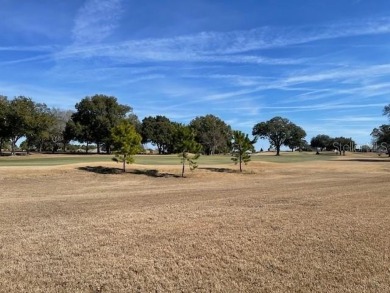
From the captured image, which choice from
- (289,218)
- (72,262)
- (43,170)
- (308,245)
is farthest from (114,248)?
(43,170)

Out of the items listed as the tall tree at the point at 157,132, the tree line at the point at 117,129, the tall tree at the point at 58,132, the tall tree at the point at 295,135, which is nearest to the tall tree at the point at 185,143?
the tree line at the point at 117,129

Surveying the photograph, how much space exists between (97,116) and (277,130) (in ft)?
175

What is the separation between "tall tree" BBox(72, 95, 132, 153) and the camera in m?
84.6

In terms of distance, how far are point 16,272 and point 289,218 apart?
6775 mm

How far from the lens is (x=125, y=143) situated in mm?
34094

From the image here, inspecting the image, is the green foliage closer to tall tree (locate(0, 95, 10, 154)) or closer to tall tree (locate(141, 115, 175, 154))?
tall tree (locate(0, 95, 10, 154))

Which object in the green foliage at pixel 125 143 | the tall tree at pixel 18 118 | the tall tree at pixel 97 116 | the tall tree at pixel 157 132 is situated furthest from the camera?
the tall tree at pixel 157 132

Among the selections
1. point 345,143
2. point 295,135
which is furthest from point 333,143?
point 295,135

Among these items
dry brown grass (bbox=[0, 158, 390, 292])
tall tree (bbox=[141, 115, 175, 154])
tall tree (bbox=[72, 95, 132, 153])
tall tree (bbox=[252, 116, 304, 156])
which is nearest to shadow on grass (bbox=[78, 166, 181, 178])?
dry brown grass (bbox=[0, 158, 390, 292])

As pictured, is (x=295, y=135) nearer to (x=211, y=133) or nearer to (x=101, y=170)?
(x=211, y=133)

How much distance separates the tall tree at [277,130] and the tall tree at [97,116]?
1774 inches

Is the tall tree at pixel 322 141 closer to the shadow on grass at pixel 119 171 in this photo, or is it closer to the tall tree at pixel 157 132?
the tall tree at pixel 157 132

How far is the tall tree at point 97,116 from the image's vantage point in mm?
84619

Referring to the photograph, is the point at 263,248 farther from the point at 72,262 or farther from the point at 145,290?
the point at 72,262
